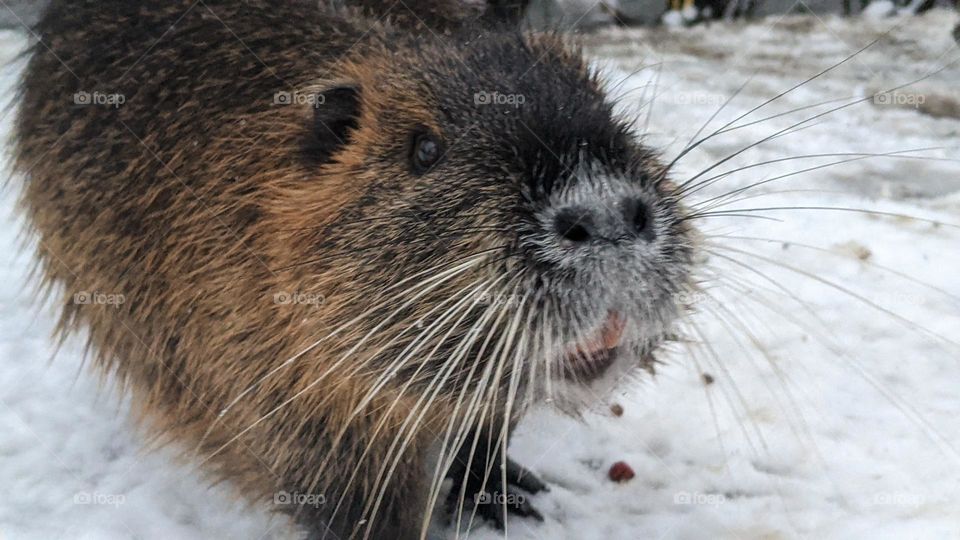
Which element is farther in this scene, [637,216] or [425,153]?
[425,153]

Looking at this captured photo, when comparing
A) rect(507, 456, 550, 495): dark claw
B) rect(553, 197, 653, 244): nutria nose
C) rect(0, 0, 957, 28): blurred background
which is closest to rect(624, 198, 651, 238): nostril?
rect(553, 197, 653, 244): nutria nose

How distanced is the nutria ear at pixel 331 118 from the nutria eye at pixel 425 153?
9.5 inches

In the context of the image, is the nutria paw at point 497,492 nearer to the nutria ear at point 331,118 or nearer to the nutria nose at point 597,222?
the nutria ear at point 331,118

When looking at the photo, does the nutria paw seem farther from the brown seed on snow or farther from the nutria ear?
the nutria ear

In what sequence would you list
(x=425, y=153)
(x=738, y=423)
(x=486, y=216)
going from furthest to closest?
(x=738, y=423)
(x=425, y=153)
(x=486, y=216)

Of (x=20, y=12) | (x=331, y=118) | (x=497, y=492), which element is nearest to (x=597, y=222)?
Answer: (x=331, y=118)

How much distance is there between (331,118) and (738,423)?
1985 mm

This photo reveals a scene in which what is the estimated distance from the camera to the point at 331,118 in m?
2.20

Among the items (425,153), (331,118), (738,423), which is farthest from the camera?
(738,423)

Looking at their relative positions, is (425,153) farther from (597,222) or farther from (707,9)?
(707,9)

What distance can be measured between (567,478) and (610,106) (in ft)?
4.87

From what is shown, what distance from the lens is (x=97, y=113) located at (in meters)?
2.73

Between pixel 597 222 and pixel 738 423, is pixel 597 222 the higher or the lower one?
the higher one

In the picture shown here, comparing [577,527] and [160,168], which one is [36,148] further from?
[577,527]
